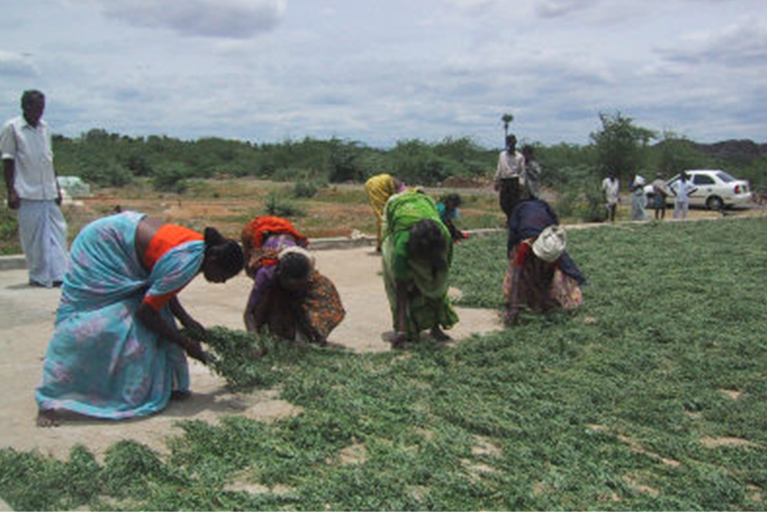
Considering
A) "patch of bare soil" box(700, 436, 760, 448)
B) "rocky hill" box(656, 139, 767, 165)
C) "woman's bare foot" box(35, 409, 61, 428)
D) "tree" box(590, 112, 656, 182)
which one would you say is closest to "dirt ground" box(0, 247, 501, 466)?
"woman's bare foot" box(35, 409, 61, 428)

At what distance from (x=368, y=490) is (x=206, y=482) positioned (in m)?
0.76

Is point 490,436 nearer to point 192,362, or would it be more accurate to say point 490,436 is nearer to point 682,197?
point 192,362

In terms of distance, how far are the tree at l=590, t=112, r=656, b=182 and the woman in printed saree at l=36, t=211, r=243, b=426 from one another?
35.1 m

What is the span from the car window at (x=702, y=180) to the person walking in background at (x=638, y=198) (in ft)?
25.2

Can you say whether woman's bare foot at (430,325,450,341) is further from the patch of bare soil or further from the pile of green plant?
the patch of bare soil

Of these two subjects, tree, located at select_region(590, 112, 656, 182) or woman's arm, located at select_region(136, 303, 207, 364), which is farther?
tree, located at select_region(590, 112, 656, 182)

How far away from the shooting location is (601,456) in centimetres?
414

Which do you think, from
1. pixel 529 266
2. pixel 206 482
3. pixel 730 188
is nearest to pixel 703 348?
pixel 529 266

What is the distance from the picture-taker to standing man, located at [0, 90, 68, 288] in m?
8.36

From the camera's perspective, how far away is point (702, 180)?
2627cm

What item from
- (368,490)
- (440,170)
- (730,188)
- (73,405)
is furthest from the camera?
(440,170)

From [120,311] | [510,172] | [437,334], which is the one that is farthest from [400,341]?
[510,172]

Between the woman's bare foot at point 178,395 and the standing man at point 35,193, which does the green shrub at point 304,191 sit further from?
the woman's bare foot at point 178,395

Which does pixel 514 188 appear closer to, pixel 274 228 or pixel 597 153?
pixel 274 228
